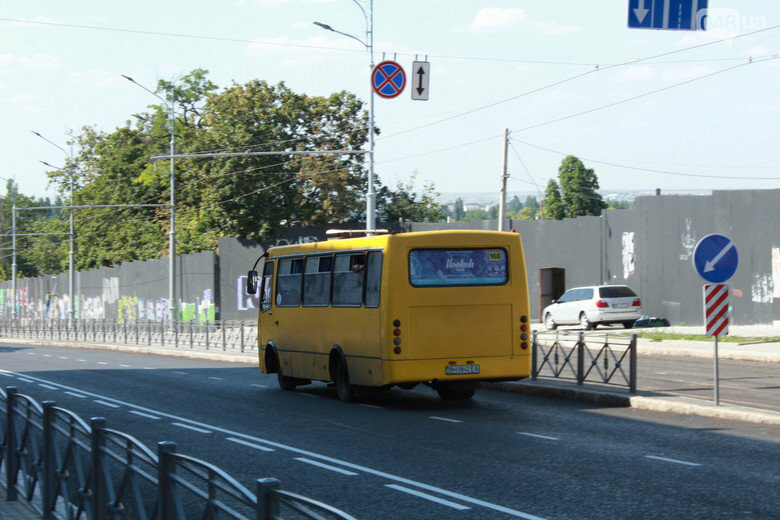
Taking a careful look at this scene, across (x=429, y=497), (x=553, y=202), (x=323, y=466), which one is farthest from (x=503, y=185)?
(x=553, y=202)

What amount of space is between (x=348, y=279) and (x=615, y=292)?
70.0 feet

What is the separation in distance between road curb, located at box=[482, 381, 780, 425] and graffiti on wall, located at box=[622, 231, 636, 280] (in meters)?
22.5

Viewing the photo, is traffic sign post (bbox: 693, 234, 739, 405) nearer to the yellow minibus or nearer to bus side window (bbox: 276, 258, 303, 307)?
the yellow minibus

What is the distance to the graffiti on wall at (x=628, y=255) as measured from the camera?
39.5 m

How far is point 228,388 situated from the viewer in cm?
2070

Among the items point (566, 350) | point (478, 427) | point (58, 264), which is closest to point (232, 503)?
point (478, 427)

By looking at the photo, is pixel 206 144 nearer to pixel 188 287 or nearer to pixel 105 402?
pixel 188 287

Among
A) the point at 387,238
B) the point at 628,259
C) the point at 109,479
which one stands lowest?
the point at 109,479

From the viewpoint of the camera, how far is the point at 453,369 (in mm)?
15602

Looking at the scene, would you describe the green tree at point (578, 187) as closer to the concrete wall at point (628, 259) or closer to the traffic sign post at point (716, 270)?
the concrete wall at point (628, 259)

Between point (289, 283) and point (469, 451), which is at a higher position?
point (289, 283)

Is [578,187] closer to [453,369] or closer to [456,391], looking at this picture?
[456,391]

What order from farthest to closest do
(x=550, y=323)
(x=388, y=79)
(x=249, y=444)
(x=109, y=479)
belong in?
(x=550, y=323), (x=388, y=79), (x=249, y=444), (x=109, y=479)

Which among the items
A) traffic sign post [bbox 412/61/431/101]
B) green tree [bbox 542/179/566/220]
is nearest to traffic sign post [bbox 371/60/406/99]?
traffic sign post [bbox 412/61/431/101]
